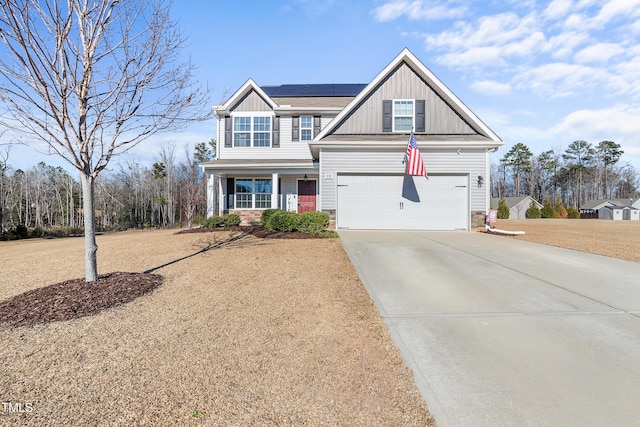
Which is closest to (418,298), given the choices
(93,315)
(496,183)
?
(93,315)

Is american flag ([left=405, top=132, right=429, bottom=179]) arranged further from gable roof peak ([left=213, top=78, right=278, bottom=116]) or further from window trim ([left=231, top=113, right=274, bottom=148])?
gable roof peak ([left=213, top=78, right=278, bottom=116])

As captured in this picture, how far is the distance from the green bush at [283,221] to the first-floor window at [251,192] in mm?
4397

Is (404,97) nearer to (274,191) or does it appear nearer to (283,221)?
(274,191)

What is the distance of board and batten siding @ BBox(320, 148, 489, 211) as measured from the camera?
12.5 meters

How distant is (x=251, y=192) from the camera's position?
1566cm

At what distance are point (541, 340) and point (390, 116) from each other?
443 inches

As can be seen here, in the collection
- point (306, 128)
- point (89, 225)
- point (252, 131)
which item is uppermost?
point (306, 128)

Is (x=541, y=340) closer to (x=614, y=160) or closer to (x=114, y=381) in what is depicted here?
(x=114, y=381)

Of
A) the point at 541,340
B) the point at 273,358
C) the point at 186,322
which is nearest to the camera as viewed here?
the point at 273,358

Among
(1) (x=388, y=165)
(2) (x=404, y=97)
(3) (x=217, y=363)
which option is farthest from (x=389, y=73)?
(3) (x=217, y=363)

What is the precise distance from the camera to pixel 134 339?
324cm

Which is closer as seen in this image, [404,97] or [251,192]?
[404,97]

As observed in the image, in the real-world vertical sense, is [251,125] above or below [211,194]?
above

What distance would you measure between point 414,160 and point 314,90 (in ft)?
32.9
